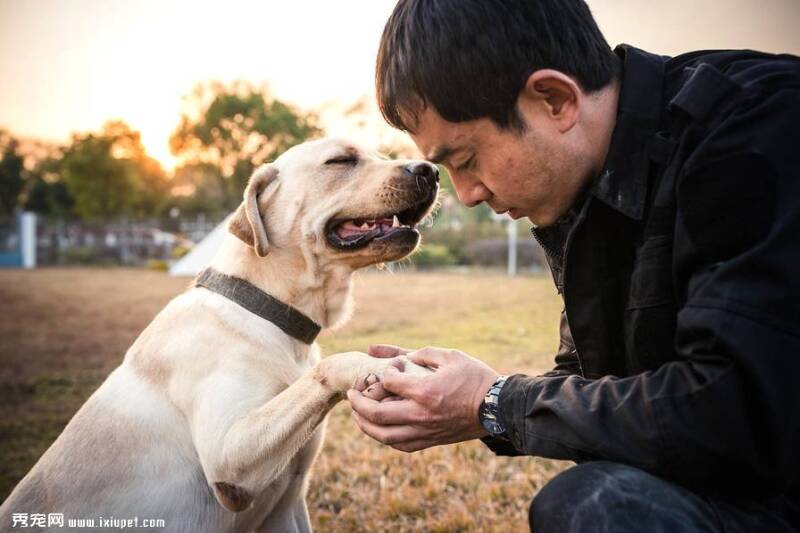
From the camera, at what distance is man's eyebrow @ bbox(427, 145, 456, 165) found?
2080mm

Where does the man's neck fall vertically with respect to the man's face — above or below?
above

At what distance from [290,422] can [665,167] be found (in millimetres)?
1461

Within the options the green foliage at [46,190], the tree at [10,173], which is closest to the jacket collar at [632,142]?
the green foliage at [46,190]

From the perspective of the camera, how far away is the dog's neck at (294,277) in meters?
2.71

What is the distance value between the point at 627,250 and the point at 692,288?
0.40m

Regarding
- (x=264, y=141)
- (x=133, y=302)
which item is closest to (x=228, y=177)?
(x=264, y=141)

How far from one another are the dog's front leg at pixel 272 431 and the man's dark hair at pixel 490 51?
92cm

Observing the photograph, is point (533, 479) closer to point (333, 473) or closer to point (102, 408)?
point (333, 473)

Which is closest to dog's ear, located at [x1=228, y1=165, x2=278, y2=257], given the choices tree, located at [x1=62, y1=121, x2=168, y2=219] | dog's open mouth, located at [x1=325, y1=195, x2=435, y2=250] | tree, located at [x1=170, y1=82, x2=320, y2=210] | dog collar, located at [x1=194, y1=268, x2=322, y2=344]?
dog collar, located at [x1=194, y1=268, x2=322, y2=344]

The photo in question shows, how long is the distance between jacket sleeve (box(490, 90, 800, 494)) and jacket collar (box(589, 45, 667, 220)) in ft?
0.76

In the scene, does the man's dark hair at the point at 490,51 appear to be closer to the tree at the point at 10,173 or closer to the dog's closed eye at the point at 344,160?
the dog's closed eye at the point at 344,160

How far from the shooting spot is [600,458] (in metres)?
1.65

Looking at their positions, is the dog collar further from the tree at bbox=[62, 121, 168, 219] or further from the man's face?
the tree at bbox=[62, 121, 168, 219]

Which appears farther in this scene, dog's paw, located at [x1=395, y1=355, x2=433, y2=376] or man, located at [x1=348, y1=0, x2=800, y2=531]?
dog's paw, located at [x1=395, y1=355, x2=433, y2=376]
